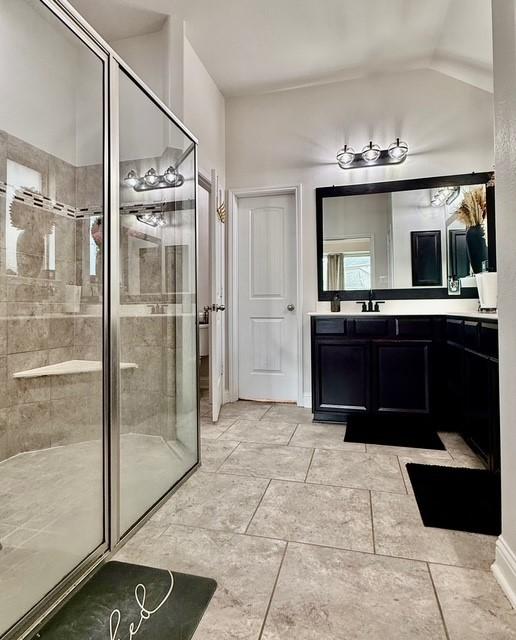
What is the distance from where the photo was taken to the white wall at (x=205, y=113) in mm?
2973

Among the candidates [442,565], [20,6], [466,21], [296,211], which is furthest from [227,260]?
[442,565]

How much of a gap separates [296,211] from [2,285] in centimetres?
258

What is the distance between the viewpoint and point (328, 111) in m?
3.59

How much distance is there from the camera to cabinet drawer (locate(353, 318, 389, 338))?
3.00 meters

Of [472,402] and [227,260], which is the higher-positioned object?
[227,260]

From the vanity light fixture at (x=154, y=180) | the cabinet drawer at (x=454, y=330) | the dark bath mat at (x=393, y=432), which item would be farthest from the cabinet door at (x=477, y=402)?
the vanity light fixture at (x=154, y=180)

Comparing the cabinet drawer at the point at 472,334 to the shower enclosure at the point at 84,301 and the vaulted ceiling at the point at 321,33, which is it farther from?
the vaulted ceiling at the point at 321,33

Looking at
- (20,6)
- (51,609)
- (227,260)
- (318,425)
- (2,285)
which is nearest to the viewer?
(51,609)

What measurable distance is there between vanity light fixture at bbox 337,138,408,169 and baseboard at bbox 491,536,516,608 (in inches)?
121

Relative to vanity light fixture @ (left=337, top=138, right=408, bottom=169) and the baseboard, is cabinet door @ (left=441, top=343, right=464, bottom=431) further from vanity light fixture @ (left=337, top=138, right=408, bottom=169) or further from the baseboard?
vanity light fixture @ (left=337, top=138, right=408, bottom=169)

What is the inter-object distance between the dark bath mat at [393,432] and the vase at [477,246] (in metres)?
→ 1.36

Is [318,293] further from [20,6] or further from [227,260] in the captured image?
[20,6]

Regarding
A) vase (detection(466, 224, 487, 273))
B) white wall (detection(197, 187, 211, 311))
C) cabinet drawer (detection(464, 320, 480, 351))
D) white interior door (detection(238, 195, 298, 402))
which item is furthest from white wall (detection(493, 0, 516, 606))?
white wall (detection(197, 187, 211, 311))

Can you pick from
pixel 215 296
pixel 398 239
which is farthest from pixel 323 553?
pixel 398 239
